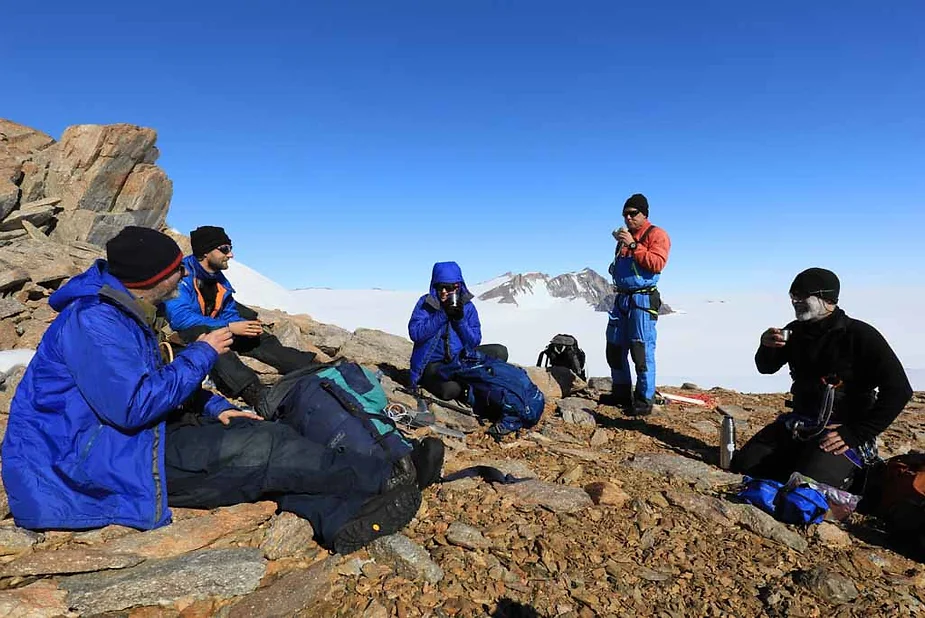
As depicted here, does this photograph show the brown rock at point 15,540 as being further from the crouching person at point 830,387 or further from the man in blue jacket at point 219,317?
the crouching person at point 830,387

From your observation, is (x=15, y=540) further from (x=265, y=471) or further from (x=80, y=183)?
(x=80, y=183)

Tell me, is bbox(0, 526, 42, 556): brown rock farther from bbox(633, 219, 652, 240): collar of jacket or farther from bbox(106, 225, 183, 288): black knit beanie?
bbox(633, 219, 652, 240): collar of jacket

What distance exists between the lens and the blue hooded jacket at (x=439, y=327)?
7746 mm

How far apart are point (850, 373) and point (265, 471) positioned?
210 inches

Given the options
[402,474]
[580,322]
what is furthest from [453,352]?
[580,322]

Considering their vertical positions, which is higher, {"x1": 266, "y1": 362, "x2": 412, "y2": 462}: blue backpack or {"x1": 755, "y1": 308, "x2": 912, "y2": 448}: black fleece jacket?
{"x1": 755, "y1": 308, "x2": 912, "y2": 448}: black fleece jacket

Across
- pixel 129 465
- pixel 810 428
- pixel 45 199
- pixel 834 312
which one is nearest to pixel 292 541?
pixel 129 465

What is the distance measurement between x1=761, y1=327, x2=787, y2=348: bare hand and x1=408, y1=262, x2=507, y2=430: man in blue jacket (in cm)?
375

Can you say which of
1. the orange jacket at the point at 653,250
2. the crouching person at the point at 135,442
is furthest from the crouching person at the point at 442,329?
the crouching person at the point at 135,442

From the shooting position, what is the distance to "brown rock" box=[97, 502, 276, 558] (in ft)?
11.0

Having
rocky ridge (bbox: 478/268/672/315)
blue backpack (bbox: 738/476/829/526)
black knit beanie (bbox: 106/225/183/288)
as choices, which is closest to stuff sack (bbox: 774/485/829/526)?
blue backpack (bbox: 738/476/829/526)

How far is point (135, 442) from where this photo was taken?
3.37 meters

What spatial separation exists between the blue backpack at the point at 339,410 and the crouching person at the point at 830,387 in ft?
12.8

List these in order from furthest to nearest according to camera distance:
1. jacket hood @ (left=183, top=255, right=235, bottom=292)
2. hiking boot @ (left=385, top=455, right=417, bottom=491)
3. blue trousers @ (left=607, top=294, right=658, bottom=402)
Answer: blue trousers @ (left=607, top=294, right=658, bottom=402) < jacket hood @ (left=183, top=255, right=235, bottom=292) < hiking boot @ (left=385, top=455, right=417, bottom=491)
